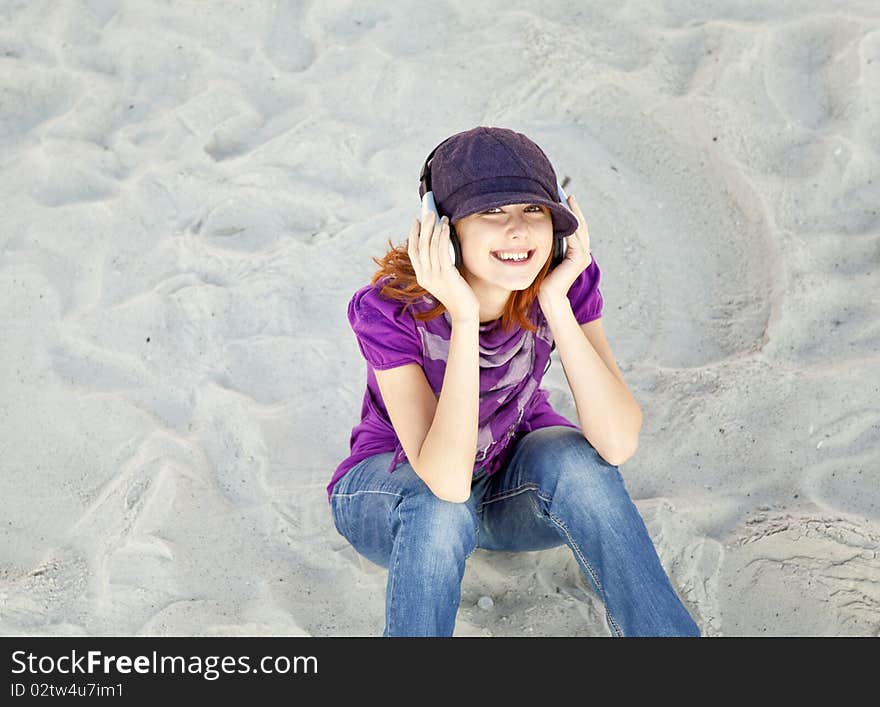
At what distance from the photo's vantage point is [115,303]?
294cm

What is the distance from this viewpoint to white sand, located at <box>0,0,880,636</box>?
2.35 m

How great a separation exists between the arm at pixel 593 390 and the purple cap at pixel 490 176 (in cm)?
21

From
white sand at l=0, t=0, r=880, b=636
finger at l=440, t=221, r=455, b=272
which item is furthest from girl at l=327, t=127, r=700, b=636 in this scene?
white sand at l=0, t=0, r=880, b=636

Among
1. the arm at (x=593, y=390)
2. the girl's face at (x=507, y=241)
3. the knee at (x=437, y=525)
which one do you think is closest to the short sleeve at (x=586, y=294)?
Answer: the arm at (x=593, y=390)

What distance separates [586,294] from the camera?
2.15 metres

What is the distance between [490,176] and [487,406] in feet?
1.72

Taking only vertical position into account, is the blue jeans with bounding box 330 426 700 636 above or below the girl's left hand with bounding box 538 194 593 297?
below

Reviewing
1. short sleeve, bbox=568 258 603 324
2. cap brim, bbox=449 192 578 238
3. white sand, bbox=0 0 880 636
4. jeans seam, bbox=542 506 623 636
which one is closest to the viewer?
cap brim, bbox=449 192 578 238

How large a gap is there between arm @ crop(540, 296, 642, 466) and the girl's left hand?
0.02 m

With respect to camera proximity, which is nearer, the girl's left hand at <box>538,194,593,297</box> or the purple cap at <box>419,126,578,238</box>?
the purple cap at <box>419,126,578,238</box>

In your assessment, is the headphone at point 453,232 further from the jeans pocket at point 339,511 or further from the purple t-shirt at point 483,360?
the jeans pocket at point 339,511

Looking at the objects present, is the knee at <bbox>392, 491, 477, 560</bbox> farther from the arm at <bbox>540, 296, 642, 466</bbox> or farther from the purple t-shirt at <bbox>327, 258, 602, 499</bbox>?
the arm at <bbox>540, 296, 642, 466</bbox>

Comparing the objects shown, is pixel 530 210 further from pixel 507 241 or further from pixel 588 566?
pixel 588 566

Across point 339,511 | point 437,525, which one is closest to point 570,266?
point 437,525
